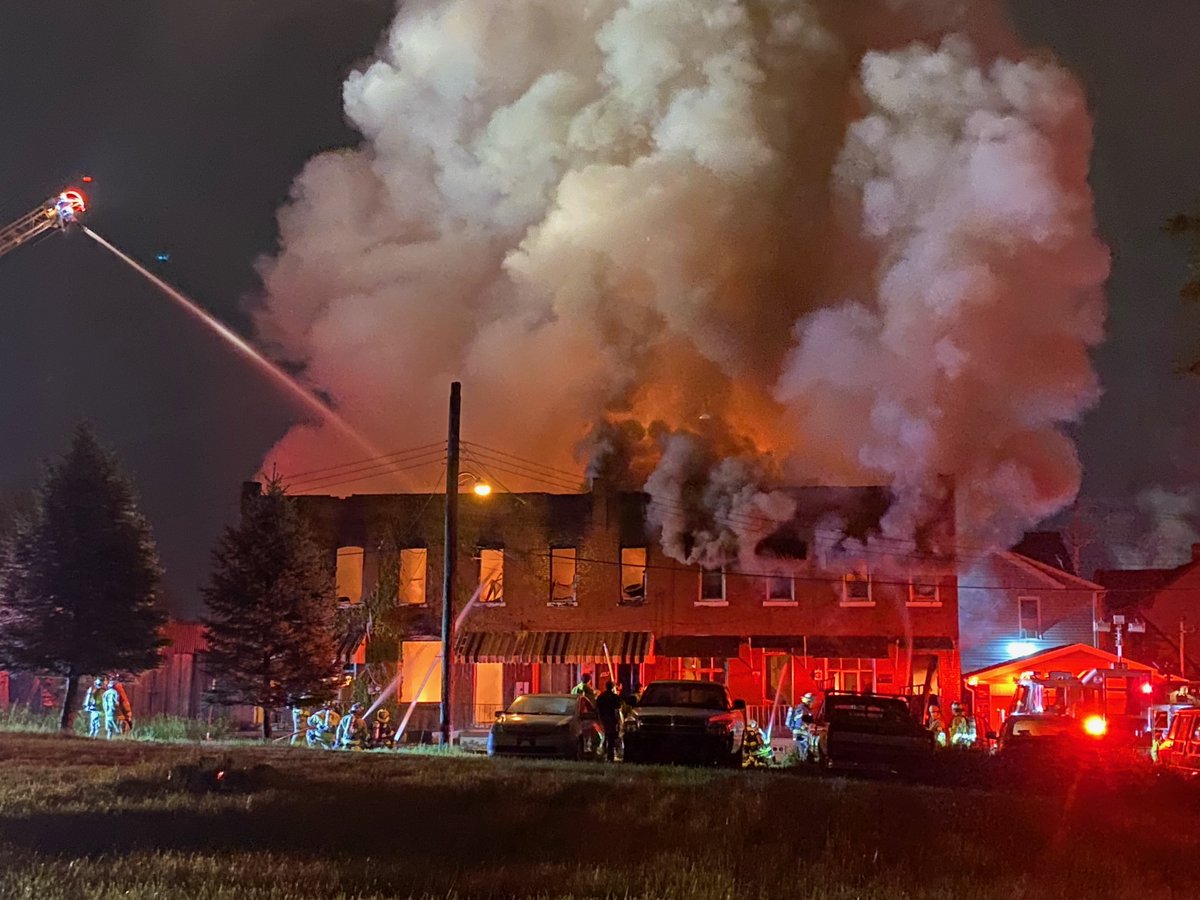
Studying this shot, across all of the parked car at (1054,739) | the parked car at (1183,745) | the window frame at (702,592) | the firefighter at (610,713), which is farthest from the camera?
the window frame at (702,592)

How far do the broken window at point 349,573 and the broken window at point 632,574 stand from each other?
27.8ft

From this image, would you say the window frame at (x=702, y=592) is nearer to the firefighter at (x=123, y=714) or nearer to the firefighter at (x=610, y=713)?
the firefighter at (x=610, y=713)

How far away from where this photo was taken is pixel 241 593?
97.4 feet

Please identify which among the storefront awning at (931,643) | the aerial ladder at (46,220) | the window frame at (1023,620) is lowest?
the storefront awning at (931,643)

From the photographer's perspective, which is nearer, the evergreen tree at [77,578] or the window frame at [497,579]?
the evergreen tree at [77,578]

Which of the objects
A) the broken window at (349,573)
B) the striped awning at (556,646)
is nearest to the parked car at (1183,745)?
the striped awning at (556,646)

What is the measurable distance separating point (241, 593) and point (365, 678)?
9057 mm

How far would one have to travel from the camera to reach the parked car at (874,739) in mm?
20188

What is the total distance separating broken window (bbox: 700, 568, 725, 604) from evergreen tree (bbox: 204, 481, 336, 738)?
1264 cm

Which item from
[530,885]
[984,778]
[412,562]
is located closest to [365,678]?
[412,562]

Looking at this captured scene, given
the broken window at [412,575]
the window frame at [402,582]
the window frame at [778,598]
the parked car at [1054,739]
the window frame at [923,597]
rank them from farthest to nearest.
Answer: the broken window at [412,575]
the window frame at [402,582]
the window frame at [778,598]
the window frame at [923,597]
the parked car at [1054,739]

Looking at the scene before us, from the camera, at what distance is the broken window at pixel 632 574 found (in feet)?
125

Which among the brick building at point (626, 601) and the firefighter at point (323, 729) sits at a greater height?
the brick building at point (626, 601)

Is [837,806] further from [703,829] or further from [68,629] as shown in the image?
[68,629]
